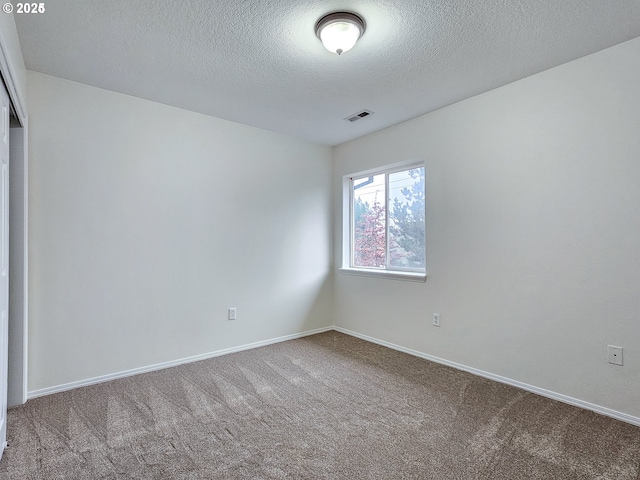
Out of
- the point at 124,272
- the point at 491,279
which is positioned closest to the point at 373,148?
the point at 491,279

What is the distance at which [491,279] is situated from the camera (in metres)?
2.78

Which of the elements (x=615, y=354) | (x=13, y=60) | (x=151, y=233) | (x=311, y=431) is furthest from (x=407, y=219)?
(x=13, y=60)

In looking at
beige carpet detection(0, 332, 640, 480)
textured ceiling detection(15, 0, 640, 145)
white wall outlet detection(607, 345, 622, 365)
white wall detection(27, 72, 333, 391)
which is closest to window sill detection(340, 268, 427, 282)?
white wall detection(27, 72, 333, 391)

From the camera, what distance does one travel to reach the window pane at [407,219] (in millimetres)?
3471

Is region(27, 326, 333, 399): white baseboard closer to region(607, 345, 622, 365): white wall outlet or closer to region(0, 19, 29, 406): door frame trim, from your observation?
region(0, 19, 29, 406): door frame trim

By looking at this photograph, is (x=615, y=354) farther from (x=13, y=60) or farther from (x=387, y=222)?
(x=13, y=60)

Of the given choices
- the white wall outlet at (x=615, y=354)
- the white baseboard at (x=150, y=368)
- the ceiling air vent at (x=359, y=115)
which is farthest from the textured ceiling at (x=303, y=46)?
the white baseboard at (x=150, y=368)

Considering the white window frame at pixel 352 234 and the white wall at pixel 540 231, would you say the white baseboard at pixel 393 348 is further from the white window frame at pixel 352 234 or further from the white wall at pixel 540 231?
the white window frame at pixel 352 234

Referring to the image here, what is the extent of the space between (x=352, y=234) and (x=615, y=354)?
277cm

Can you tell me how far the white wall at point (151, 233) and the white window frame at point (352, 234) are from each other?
A: 52 cm

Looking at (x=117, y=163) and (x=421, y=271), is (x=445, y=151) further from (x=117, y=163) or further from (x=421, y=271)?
(x=117, y=163)

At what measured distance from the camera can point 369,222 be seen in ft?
13.5

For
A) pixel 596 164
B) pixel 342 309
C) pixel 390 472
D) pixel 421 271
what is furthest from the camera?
pixel 342 309

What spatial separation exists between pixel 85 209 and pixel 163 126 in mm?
982
